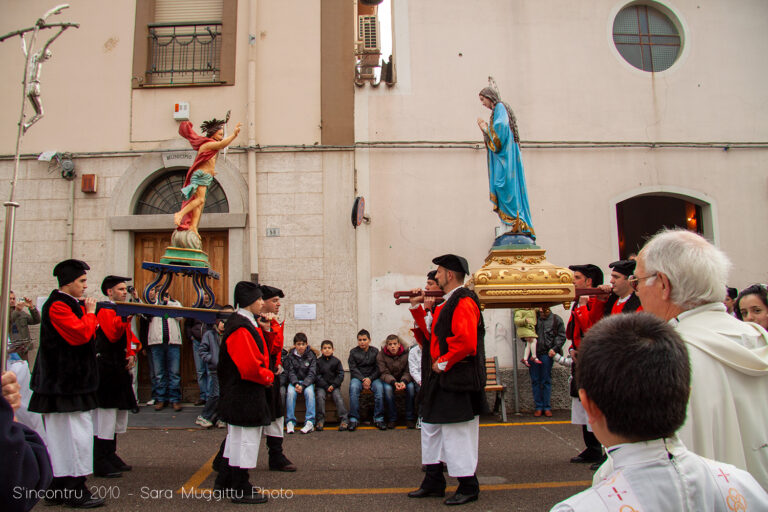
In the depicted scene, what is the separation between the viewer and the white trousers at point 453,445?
4.54m

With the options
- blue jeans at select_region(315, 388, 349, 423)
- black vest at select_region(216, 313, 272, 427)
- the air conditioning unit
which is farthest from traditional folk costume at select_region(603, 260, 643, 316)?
the air conditioning unit

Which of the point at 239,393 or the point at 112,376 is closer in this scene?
the point at 239,393

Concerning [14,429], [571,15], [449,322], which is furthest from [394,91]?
[14,429]

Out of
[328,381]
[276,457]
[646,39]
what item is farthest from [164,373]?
[646,39]

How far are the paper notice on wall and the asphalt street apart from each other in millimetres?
1987

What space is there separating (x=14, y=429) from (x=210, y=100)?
8852 millimetres

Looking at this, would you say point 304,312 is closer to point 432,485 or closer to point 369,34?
point 432,485

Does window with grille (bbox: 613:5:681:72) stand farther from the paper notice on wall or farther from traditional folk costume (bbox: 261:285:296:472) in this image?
traditional folk costume (bbox: 261:285:296:472)

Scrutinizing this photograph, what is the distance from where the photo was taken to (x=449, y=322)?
4.77 m

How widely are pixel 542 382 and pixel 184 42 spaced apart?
855 centimetres

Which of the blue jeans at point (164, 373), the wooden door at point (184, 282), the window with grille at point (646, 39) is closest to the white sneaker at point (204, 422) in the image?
the blue jeans at point (164, 373)

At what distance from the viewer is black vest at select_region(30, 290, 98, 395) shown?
4734 mm

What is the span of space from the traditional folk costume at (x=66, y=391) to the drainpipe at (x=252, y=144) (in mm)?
4205

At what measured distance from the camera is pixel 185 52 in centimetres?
998
